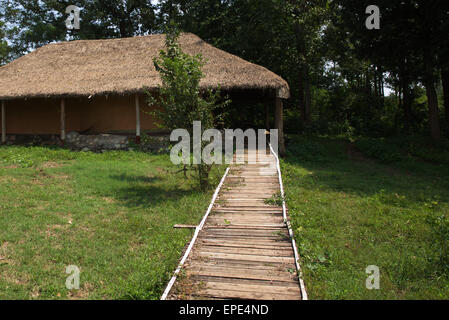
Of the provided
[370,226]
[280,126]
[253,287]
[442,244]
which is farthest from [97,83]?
[442,244]

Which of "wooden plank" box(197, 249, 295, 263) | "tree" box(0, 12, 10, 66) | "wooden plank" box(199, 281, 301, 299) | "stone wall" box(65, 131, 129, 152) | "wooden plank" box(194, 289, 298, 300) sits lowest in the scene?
"wooden plank" box(194, 289, 298, 300)

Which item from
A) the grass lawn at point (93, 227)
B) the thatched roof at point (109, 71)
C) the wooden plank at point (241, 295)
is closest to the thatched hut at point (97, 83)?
the thatched roof at point (109, 71)

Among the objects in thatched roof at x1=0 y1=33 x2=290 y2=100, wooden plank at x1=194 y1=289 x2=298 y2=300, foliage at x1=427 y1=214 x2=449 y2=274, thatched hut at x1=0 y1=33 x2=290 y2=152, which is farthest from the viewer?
thatched hut at x1=0 y1=33 x2=290 y2=152

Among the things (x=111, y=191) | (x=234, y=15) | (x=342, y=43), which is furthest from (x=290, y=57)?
(x=111, y=191)

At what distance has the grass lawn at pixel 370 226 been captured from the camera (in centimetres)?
387

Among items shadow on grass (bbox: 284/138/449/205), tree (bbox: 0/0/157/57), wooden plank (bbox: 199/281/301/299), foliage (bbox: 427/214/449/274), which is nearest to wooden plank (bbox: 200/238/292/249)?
wooden plank (bbox: 199/281/301/299)

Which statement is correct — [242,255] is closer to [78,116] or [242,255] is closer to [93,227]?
[93,227]

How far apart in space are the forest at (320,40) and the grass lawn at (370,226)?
4.83 metres

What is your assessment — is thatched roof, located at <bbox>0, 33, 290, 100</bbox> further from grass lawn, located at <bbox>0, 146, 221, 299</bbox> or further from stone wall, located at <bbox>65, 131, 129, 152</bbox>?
grass lawn, located at <bbox>0, 146, 221, 299</bbox>

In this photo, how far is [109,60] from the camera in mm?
13922

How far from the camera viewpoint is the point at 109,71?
13.0 meters

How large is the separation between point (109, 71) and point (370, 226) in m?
11.4

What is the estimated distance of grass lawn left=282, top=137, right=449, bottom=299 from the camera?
387cm

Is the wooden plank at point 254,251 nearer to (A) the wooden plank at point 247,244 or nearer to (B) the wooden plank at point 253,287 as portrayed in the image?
(A) the wooden plank at point 247,244
